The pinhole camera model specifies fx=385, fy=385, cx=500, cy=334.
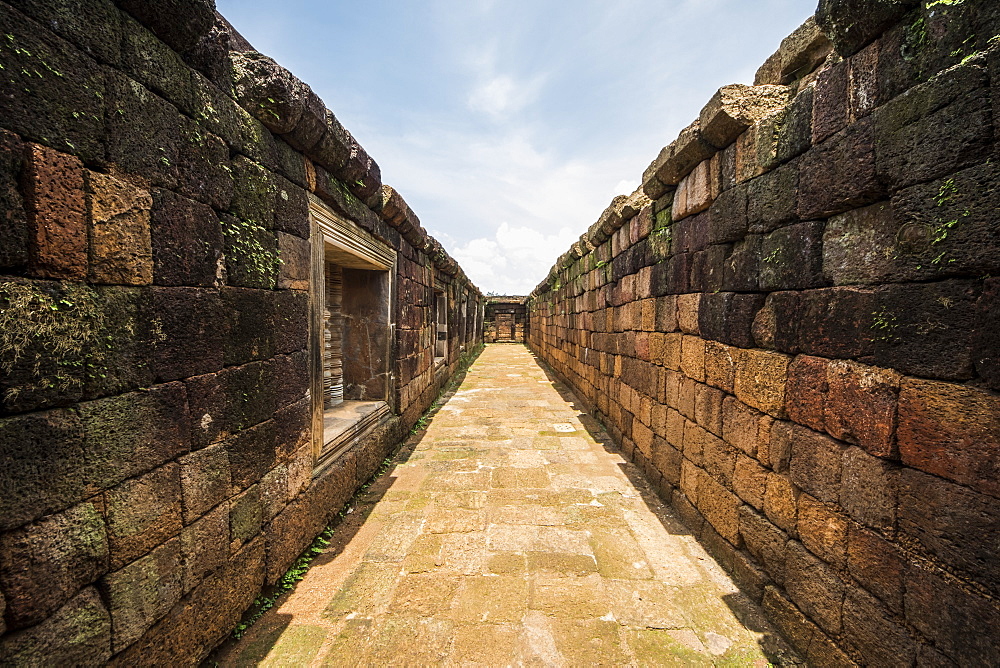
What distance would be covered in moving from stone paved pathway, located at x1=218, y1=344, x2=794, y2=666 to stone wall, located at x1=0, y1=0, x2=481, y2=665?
499mm

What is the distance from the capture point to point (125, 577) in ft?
5.15

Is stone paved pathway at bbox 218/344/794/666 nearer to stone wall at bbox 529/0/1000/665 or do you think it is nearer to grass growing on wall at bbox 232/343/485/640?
grass growing on wall at bbox 232/343/485/640

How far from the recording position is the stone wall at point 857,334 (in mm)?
1427

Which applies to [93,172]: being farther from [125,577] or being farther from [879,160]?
[879,160]

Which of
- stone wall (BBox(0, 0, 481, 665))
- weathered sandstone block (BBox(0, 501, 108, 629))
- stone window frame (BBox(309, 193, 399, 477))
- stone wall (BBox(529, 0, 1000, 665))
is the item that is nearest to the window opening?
stone window frame (BBox(309, 193, 399, 477))

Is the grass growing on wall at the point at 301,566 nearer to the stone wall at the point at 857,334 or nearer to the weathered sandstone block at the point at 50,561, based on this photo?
the weathered sandstone block at the point at 50,561

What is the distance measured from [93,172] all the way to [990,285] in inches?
132

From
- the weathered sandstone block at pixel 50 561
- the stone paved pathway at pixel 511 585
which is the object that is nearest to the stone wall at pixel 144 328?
the weathered sandstone block at pixel 50 561

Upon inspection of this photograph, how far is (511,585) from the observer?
252 centimetres

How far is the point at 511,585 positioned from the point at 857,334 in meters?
2.43

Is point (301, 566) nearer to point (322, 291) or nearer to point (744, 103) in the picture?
point (322, 291)

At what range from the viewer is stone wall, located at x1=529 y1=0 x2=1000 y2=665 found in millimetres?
1427

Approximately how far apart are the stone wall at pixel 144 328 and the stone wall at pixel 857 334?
3.07 meters

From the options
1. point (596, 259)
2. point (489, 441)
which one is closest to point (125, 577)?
point (489, 441)
